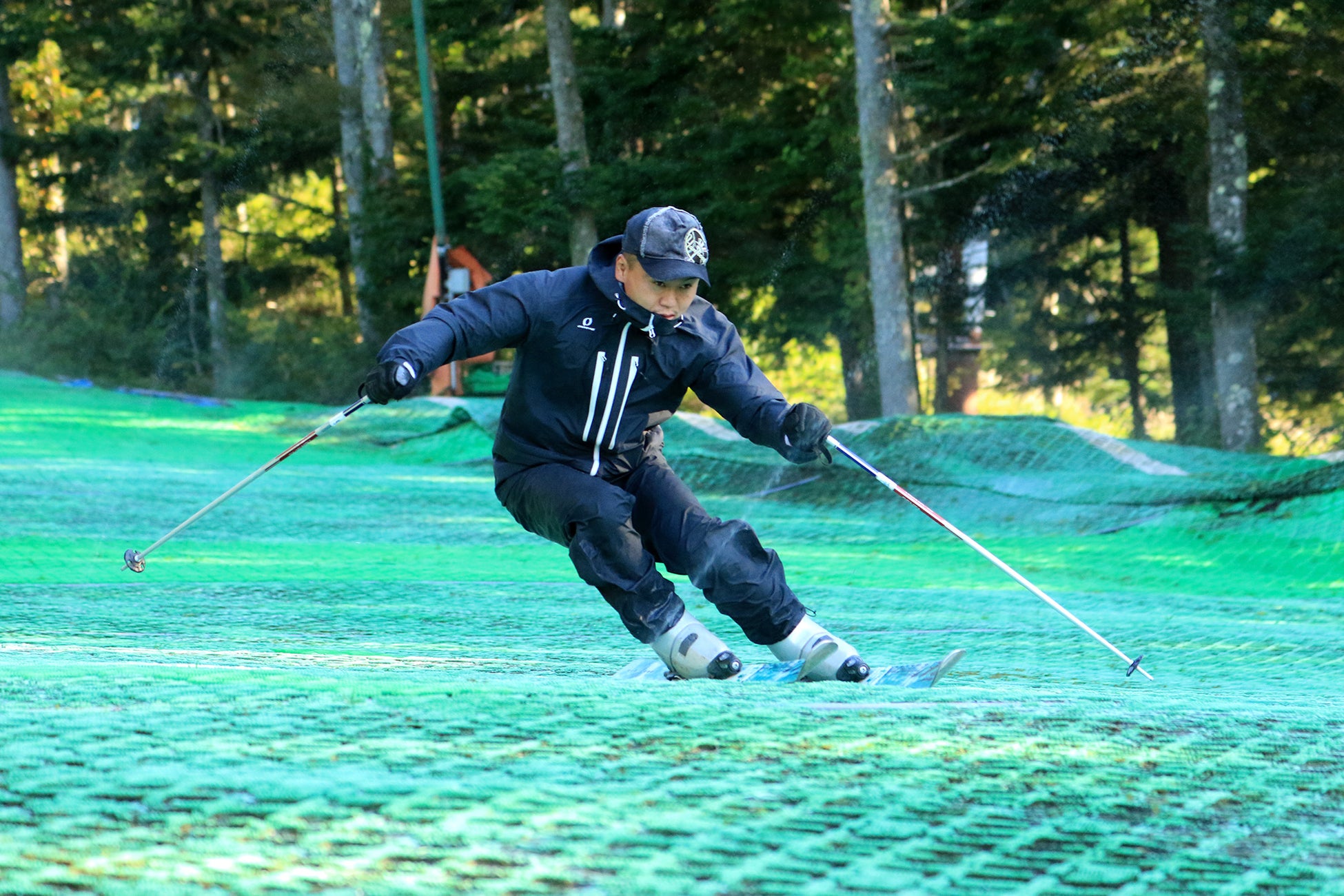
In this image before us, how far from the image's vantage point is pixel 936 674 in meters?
3.40

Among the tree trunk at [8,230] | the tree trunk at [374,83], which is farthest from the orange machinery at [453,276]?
the tree trunk at [8,230]

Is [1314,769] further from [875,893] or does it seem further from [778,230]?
[778,230]

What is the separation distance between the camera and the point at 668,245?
3406 millimetres

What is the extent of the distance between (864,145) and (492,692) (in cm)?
1235

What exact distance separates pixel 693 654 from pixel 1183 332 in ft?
44.1

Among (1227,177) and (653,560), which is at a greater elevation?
(1227,177)

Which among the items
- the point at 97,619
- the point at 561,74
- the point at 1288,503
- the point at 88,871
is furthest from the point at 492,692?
the point at 561,74

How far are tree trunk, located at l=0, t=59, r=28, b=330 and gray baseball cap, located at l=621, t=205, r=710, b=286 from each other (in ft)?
81.7

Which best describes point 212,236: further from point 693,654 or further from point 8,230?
point 693,654

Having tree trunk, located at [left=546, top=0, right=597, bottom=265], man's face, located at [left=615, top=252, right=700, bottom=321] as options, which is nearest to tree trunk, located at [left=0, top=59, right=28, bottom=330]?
tree trunk, located at [left=546, top=0, right=597, bottom=265]

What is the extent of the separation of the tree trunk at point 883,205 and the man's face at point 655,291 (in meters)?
11.1

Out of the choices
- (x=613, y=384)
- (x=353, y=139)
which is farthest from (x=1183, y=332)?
(x=613, y=384)

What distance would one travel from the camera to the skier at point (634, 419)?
340cm

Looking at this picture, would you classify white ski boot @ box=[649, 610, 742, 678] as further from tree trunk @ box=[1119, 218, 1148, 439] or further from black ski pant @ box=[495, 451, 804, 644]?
tree trunk @ box=[1119, 218, 1148, 439]
